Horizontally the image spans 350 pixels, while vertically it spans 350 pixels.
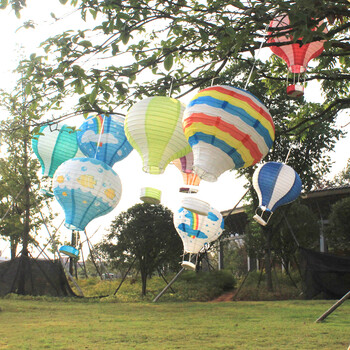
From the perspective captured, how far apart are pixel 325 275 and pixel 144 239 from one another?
6.63m

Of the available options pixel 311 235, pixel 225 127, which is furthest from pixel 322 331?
pixel 311 235

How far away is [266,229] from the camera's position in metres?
16.4

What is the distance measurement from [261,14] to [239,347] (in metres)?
3.74

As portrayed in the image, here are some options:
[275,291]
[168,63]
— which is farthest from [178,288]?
[168,63]

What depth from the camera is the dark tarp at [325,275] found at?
40.7 feet

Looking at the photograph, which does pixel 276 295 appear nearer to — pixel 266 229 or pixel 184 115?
pixel 266 229

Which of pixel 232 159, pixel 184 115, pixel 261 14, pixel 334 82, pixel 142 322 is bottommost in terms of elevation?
pixel 142 322

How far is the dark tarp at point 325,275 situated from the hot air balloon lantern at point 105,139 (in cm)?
686

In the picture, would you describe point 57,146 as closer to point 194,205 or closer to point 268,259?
point 194,205

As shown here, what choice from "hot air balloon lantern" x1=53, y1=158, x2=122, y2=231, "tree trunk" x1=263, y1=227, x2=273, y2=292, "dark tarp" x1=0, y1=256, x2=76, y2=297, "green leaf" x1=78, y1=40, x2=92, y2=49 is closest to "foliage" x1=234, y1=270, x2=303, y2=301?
"tree trunk" x1=263, y1=227, x2=273, y2=292

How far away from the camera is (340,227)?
15.3m

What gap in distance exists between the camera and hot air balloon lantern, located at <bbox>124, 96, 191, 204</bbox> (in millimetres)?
5527

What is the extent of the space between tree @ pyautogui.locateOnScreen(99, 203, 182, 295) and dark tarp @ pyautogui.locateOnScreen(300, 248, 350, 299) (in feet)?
19.1

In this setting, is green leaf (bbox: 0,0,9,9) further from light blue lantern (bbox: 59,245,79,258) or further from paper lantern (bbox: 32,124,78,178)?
paper lantern (bbox: 32,124,78,178)
